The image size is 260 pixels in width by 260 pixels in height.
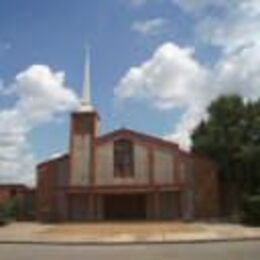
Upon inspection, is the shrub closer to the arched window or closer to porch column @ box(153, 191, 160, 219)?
porch column @ box(153, 191, 160, 219)

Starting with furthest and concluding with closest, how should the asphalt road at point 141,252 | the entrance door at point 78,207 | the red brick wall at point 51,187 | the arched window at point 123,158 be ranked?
the red brick wall at point 51,187 < the entrance door at point 78,207 < the arched window at point 123,158 < the asphalt road at point 141,252

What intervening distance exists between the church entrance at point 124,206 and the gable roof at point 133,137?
423cm

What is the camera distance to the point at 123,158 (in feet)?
160

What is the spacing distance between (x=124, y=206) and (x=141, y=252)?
2734 cm

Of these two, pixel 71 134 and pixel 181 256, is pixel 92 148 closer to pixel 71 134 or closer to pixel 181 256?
pixel 71 134

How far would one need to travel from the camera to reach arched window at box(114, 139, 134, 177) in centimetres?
4841

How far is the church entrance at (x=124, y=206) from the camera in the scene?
162 ft

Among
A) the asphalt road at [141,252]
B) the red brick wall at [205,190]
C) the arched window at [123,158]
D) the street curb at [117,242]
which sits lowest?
the asphalt road at [141,252]

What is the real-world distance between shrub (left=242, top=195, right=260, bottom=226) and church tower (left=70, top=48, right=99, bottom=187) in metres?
12.1

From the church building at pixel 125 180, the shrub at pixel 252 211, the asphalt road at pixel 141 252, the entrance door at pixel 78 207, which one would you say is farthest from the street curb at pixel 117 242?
the entrance door at pixel 78 207

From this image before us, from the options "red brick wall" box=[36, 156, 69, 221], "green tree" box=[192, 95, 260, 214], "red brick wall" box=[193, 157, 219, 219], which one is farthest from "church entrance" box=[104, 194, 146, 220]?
"green tree" box=[192, 95, 260, 214]

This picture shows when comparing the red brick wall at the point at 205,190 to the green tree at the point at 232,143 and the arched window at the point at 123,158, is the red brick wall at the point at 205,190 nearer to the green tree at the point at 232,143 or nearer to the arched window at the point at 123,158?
the green tree at the point at 232,143

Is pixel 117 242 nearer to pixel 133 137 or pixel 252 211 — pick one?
pixel 252 211

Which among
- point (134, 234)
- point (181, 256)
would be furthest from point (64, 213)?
point (181, 256)
